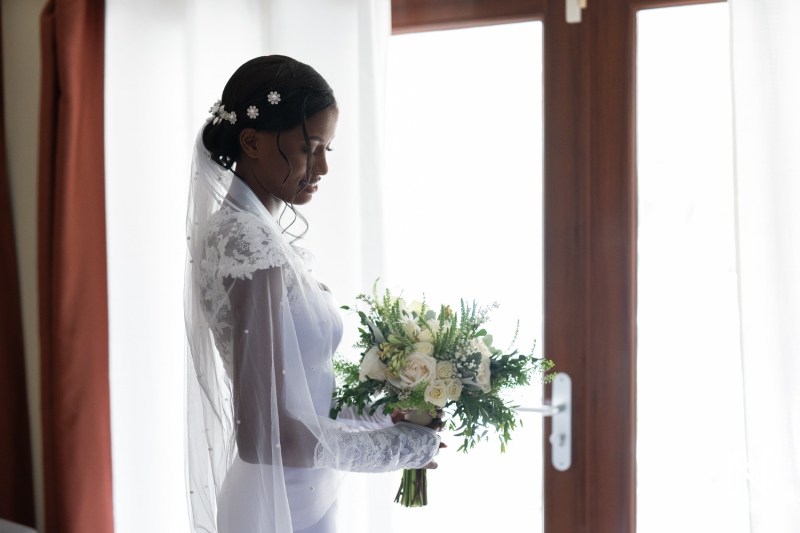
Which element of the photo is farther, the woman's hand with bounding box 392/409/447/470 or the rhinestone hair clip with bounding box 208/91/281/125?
the woman's hand with bounding box 392/409/447/470

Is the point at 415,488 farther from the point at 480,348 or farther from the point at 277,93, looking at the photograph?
the point at 277,93

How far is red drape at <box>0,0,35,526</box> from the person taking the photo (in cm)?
292

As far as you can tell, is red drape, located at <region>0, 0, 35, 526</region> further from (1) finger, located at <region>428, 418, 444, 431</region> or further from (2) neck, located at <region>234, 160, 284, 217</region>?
(1) finger, located at <region>428, 418, 444, 431</region>

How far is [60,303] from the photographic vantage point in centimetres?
271

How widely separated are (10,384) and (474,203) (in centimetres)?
191

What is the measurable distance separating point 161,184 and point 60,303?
21.7 inches

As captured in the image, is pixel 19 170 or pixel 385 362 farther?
pixel 19 170

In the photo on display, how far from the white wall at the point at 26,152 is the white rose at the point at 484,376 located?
204cm

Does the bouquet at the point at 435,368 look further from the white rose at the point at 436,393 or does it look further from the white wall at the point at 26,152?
the white wall at the point at 26,152

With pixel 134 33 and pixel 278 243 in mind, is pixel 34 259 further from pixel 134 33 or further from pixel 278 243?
pixel 278 243

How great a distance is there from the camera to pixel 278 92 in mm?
1656
